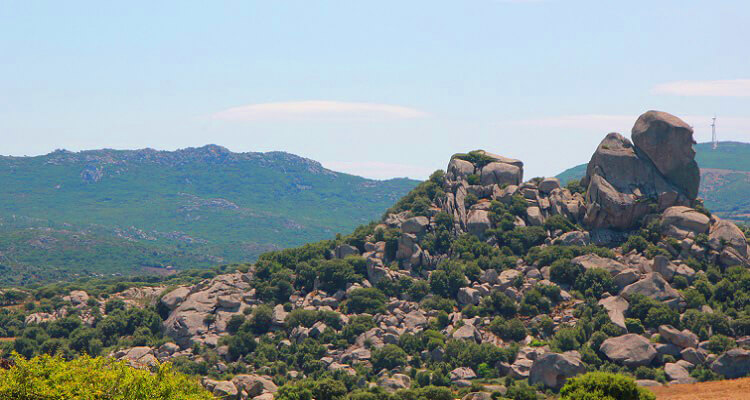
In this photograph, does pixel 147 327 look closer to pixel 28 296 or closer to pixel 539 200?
pixel 28 296

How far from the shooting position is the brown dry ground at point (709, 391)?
90438 millimetres

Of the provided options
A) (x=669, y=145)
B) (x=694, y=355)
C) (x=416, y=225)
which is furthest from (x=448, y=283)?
(x=669, y=145)

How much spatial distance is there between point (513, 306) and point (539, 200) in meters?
29.4

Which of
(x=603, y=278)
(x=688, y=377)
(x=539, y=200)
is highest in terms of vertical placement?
(x=539, y=200)

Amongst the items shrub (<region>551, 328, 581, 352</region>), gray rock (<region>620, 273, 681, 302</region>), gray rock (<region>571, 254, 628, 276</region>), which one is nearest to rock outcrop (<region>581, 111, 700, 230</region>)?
gray rock (<region>571, 254, 628, 276</region>)

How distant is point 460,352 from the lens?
4434 inches

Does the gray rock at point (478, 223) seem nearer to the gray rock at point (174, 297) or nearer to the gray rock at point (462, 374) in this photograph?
the gray rock at point (462, 374)

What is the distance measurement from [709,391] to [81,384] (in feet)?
219

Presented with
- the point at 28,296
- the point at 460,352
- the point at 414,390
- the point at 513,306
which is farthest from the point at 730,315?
the point at 28,296

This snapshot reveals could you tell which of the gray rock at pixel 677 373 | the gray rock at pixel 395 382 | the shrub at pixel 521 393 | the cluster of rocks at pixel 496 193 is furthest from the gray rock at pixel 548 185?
the shrub at pixel 521 393

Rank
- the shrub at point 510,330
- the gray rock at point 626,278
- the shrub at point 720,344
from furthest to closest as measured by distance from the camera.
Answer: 1. the gray rock at point 626,278
2. the shrub at point 510,330
3. the shrub at point 720,344

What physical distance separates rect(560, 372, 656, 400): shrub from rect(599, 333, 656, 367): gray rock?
26.3 m

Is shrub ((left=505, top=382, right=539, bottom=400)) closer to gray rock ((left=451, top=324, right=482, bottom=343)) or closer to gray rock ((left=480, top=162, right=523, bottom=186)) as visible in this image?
gray rock ((left=451, top=324, right=482, bottom=343))

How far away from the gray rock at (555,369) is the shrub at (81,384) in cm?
4814
